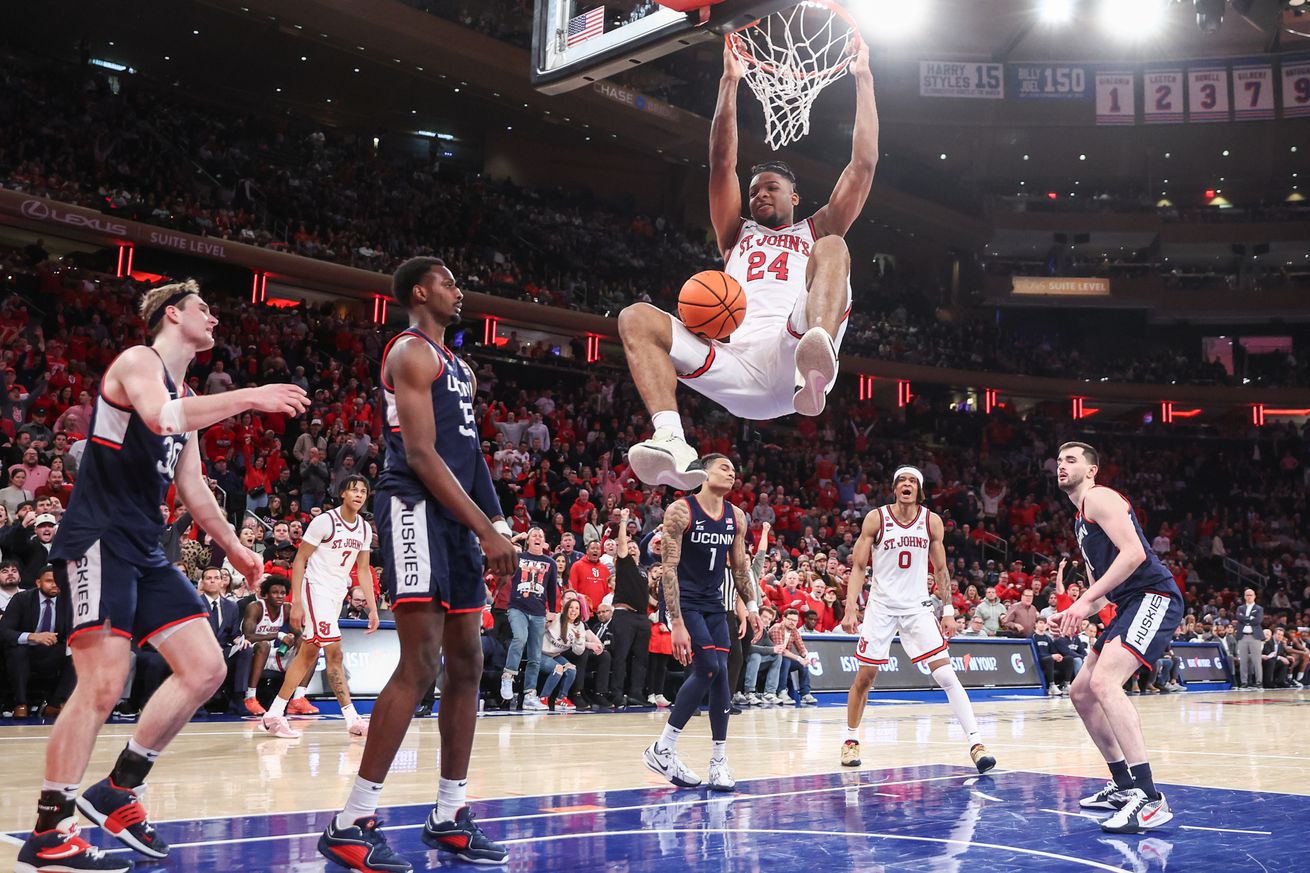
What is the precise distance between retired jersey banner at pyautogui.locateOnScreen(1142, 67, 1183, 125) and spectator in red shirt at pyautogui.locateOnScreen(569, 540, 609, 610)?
25083 millimetres

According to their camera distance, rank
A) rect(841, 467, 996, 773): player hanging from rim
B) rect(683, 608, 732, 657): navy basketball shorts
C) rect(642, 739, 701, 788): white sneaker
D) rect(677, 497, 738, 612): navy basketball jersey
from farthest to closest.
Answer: rect(841, 467, 996, 773): player hanging from rim, rect(677, 497, 738, 612): navy basketball jersey, rect(683, 608, 732, 657): navy basketball shorts, rect(642, 739, 701, 788): white sneaker

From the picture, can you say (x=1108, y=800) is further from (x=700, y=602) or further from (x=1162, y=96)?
(x=1162, y=96)

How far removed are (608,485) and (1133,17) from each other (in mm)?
18946

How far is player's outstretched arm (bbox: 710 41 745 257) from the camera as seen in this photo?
5.41 m

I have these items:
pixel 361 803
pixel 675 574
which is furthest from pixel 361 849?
pixel 675 574

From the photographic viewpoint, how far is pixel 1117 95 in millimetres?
32438

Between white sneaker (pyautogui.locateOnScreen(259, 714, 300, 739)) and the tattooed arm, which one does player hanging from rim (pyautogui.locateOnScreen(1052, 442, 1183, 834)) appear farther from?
white sneaker (pyautogui.locateOnScreen(259, 714, 300, 739))

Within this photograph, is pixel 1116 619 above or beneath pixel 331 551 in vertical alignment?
beneath

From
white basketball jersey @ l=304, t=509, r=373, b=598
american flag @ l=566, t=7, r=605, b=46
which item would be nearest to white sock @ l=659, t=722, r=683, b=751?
white basketball jersey @ l=304, t=509, r=373, b=598

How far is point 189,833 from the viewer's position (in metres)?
5.22

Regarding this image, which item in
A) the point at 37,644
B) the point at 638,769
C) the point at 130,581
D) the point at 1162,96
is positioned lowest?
the point at 638,769

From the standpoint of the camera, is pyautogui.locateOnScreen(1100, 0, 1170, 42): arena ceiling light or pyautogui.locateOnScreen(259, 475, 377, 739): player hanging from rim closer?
pyautogui.locateOnScreen(259, 475, 377, 739): player hanging from rim

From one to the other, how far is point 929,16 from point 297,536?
24.0 meters

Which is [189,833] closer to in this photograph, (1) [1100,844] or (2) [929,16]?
(1) [1100,844]
